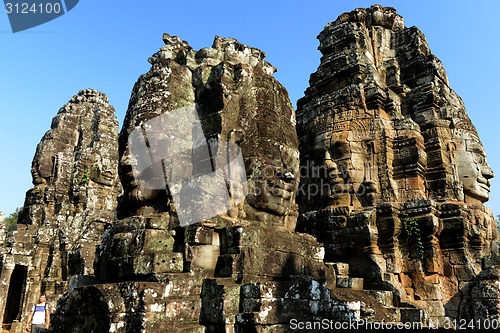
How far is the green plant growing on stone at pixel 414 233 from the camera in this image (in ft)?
28.2

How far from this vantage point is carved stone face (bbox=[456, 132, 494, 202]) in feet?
31.6

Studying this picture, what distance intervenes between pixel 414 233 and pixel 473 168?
8.23 ft

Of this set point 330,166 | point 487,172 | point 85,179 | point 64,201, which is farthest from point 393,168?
point 64,201

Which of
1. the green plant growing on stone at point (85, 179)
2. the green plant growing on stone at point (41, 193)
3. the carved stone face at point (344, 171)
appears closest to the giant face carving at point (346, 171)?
the carved stone face at point (344, 171)

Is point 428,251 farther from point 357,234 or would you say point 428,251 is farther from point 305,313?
point 305,313

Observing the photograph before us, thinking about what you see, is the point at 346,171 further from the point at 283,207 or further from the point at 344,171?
the point at 283,207

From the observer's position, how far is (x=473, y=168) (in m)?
9.66

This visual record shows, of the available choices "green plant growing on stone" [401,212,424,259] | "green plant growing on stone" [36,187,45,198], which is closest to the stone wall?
"green plant growing on stone" [36,187,45,198]

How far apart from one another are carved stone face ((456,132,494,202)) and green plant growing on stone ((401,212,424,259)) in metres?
2.02

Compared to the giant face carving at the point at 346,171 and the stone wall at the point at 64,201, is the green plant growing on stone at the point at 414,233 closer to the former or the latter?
the giant face carving at the point at 346,171

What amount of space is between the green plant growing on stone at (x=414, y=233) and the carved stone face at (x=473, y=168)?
6.62ft

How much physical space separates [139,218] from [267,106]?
2628 mm

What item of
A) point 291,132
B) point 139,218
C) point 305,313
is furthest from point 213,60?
point 305,313

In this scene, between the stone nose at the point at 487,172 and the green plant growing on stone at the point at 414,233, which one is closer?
the green plant growing on stone at the point at 414,233
